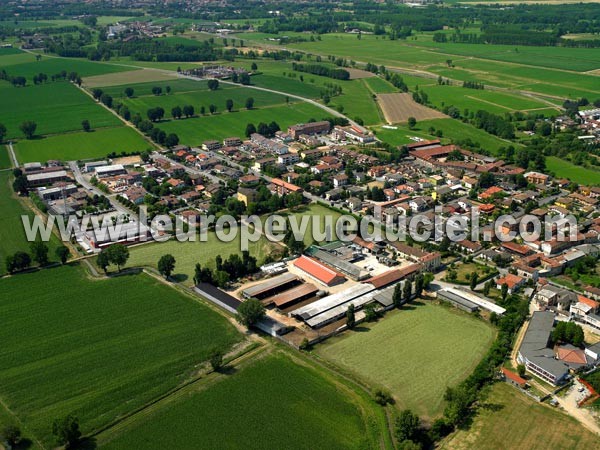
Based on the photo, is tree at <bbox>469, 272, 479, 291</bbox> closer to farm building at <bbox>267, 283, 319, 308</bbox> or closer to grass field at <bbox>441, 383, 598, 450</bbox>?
farm building at <bbox>267, 283, 319, 308</bbox>

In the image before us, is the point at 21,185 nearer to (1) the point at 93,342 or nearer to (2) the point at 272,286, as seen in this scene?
(1) the point at 93,342

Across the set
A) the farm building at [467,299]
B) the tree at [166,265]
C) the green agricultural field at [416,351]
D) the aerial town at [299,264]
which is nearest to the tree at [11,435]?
the aerial town at [299,264]

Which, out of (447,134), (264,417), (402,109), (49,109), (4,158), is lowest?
(264,417)

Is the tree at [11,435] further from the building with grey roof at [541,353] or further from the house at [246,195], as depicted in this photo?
the house at [246,195]

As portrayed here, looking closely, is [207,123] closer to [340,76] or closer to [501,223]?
[340,76]

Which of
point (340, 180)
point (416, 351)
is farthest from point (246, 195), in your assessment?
point (416, 351)

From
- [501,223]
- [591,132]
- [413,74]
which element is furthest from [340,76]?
[501,223]
